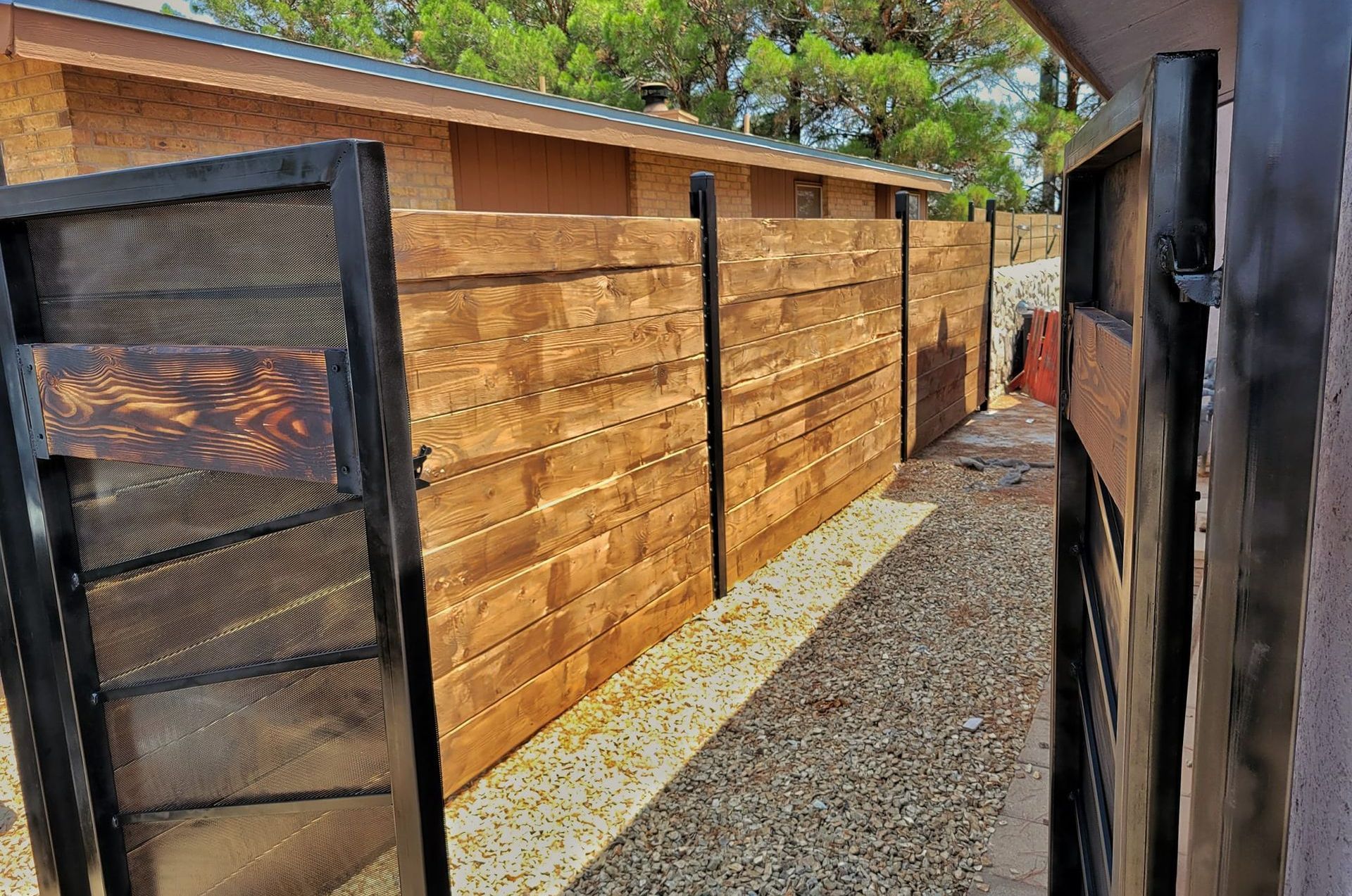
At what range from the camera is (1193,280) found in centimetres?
83

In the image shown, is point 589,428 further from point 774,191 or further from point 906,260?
point 774,191

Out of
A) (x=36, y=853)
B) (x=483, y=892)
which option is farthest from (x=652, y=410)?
(x=36, y=853)

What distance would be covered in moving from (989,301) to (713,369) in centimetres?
673

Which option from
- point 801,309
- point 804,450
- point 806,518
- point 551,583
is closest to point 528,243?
point 551,583

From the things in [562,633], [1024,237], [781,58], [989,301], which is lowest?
[562,633]

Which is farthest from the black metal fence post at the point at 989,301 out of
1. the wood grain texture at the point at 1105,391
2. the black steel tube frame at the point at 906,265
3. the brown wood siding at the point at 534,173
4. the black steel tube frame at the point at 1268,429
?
the black steel tube frame at the point at 1268,429

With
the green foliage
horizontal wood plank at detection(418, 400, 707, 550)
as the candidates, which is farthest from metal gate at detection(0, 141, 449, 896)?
the green foliage

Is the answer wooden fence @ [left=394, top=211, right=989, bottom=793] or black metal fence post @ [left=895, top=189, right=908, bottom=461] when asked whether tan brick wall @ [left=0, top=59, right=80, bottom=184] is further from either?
black metal fence post @ [left=895, top=189, right=908, bottom=461]

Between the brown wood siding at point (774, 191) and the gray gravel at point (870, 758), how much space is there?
27.4ft

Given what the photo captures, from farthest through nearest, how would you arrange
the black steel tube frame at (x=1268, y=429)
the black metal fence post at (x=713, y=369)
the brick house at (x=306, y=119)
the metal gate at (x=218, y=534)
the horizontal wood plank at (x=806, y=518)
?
the horizontal wood plank at (x=806, y=518) → the brick house at (x=306, y=119) → the black metal fence post at (x=713, y=369) → the metal gate at (x=218, y=534) → the black steel tube frame at (x=1268, y=429)

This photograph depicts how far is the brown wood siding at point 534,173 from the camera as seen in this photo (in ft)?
28.8

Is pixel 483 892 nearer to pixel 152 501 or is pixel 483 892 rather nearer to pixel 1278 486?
pixel 152 501

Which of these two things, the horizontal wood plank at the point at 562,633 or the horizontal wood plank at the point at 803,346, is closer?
the horizontal wood plank at the point at 562,633

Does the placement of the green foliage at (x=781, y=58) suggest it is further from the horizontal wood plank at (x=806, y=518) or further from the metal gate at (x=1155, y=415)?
the metal gate at (x=1155, y=415)
